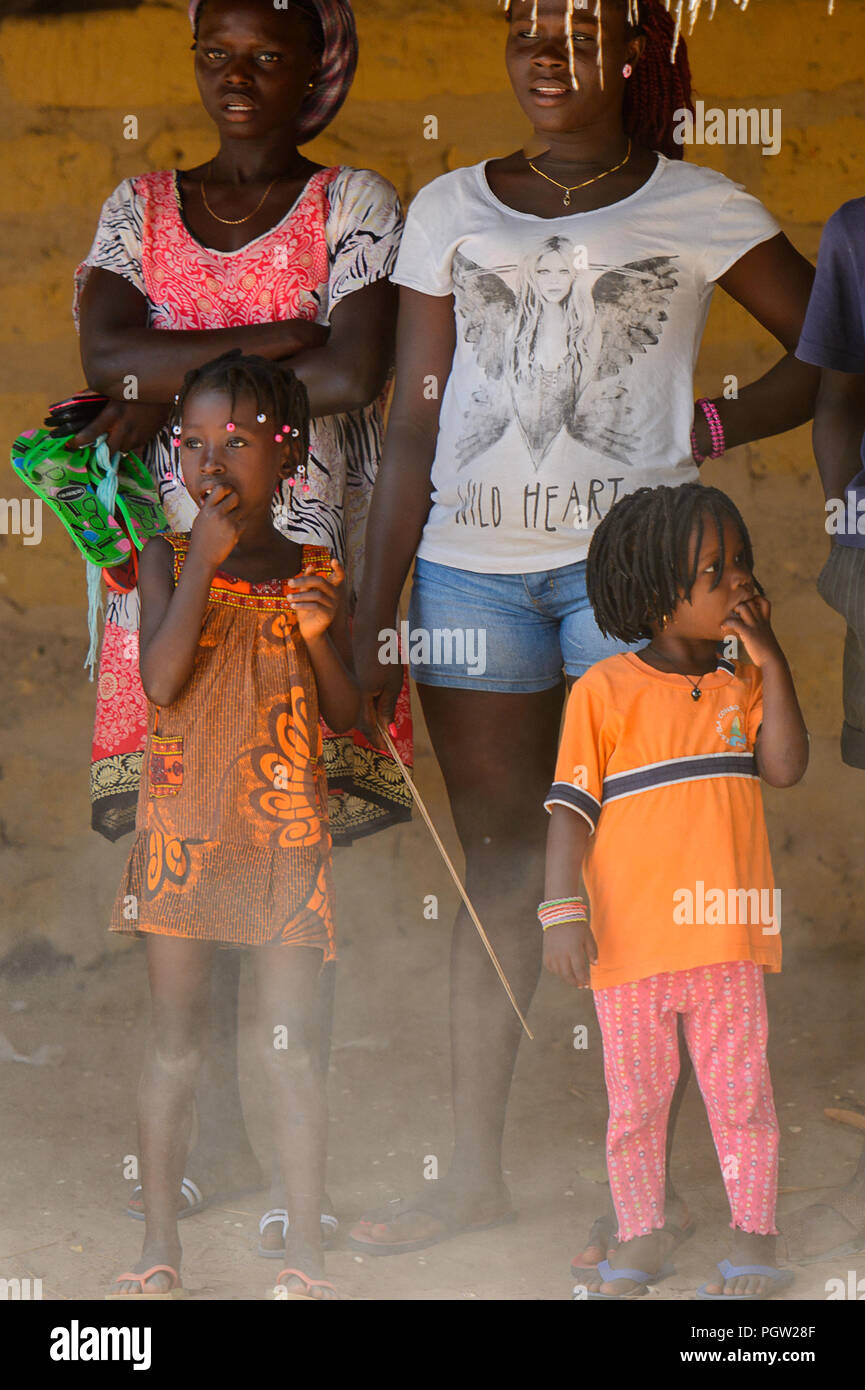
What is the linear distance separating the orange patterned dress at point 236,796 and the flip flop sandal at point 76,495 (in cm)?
27

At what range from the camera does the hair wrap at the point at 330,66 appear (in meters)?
2.90

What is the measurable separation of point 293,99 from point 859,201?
0.98 m

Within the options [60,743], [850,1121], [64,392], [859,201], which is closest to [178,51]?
[64,392]

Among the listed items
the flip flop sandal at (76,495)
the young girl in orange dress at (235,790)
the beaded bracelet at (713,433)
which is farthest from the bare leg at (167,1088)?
the beaded bracelet at (713,433)

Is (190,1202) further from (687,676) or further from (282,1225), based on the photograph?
(687,676)

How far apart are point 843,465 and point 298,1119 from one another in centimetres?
138

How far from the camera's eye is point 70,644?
14.4ft

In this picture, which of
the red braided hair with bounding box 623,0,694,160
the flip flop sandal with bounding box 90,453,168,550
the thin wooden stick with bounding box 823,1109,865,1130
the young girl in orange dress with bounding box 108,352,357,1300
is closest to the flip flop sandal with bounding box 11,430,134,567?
the flip flop sandal with bounding box 90,453,168,550

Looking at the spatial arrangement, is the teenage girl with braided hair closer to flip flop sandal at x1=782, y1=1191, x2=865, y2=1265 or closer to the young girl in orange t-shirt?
the young girl in orange t-shirt

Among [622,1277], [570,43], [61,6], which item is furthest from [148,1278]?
[61,6]

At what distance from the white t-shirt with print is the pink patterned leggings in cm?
69

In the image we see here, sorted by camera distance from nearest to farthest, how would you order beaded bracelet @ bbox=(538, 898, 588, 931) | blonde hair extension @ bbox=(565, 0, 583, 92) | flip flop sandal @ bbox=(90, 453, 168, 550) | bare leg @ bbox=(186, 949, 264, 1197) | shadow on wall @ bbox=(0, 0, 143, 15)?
beaded bracelet @ bbox=(538, 898, 588, 931)
blonde hair extension @ bbox=(565, 0, 583, 92)
flip flop sandal @ bbox=(90, 453, 168, 550)
bare leg @ bbox=(186, 949, 264, 1197)
shadow on wall @ bbox=(0, 0, 143, 15)

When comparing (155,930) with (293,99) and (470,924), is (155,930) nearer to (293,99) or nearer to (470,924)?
(470,924)

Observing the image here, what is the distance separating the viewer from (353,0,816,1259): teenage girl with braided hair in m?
2.61
